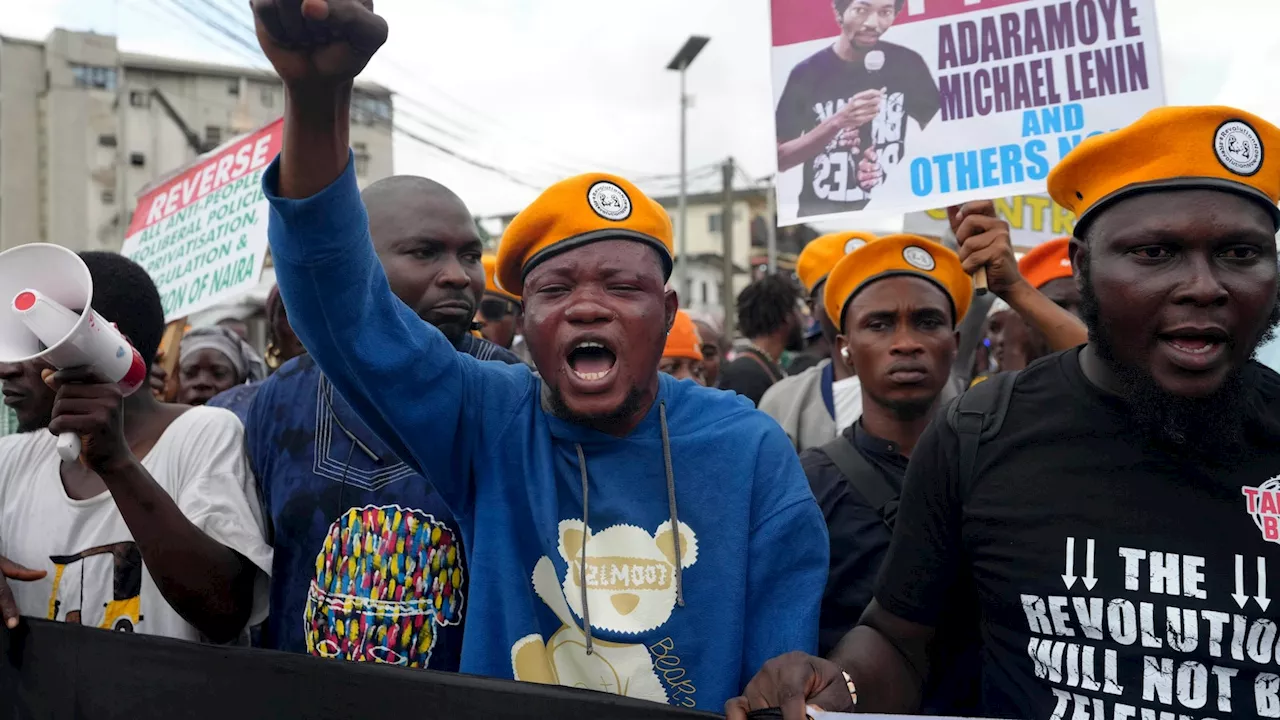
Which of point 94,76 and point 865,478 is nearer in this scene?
point 865,478

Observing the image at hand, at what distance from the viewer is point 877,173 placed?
139 inches

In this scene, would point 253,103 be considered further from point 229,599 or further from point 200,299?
point 229,599

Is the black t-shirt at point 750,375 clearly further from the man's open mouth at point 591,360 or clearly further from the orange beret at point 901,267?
the man's open mouth at point 591,360

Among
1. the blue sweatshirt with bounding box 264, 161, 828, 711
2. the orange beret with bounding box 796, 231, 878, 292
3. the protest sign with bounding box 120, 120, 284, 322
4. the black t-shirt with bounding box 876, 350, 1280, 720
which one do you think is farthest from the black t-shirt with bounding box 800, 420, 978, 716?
the protest sign with bounding box 120, 120, 284, 322

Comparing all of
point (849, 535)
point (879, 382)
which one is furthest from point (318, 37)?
point (879, 382)

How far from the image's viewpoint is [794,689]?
176cm

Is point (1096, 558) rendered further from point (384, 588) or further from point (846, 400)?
point (846, 400)

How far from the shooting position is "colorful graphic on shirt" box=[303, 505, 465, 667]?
219 cm

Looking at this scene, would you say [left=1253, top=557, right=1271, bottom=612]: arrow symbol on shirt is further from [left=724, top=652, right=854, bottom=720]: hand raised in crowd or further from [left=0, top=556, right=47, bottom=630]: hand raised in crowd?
[left=0, top=556, right=47, bottom=630]: hand raised in crowd

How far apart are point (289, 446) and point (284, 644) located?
458mm

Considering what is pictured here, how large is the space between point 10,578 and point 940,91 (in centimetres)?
313

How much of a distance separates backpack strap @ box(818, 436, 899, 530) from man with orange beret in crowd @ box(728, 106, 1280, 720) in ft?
2.46

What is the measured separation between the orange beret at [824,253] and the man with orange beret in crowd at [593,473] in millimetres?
2263

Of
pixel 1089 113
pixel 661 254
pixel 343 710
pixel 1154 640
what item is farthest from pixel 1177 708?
pixel 1089 113
